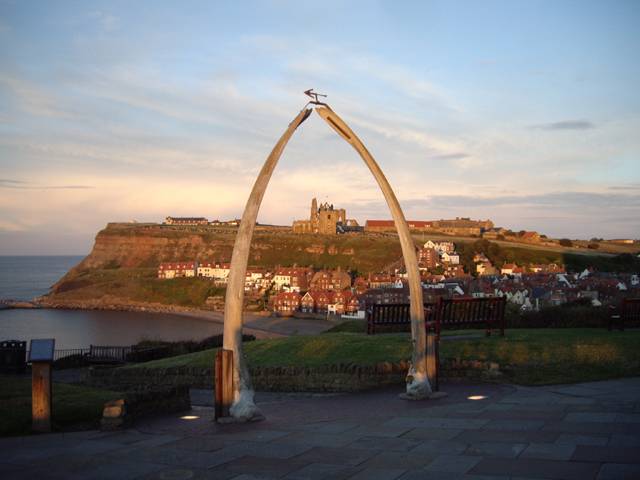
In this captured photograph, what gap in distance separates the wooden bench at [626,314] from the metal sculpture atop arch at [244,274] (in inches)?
348

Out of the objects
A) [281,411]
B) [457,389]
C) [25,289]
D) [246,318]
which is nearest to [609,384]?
[457,389]

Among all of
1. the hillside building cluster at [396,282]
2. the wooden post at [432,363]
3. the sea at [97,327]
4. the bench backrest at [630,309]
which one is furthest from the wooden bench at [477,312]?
the sea at [97,327]

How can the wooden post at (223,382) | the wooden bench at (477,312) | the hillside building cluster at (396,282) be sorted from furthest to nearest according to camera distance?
the hillside building cluster at (396,282) → the wooden bench at (477,312) → the wooden post at (223,382)

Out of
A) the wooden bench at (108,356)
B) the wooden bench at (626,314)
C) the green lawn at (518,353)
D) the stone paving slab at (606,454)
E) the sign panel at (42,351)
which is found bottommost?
the wooden bench at (108,356)

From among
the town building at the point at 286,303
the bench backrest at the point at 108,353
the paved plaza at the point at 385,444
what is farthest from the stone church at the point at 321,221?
the paved plaza at the point at 385,444

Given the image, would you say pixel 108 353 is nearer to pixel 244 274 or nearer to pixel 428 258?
pixel 244 274

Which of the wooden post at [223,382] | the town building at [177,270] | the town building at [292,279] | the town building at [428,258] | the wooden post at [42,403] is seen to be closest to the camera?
the wooden post at [42,403]

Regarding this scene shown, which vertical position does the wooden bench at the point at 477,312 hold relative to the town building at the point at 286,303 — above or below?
above

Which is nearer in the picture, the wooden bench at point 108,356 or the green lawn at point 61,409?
the green lawn at point 61,409

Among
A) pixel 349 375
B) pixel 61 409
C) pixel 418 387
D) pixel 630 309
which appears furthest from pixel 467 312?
pixel 61 409

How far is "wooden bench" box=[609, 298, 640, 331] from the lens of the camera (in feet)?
57.7

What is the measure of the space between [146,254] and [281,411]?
6624 inches

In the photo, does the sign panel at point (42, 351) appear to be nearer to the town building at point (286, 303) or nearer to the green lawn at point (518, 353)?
the green lawn at point (518, 353)

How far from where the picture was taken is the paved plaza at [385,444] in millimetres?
6684
